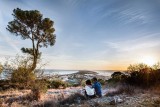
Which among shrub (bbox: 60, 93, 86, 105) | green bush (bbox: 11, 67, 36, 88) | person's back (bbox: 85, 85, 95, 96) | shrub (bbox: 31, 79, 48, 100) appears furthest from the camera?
green bush (bbox: 11, 67, 36, 88)

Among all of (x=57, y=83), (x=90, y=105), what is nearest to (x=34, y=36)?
(x=57, y=83)

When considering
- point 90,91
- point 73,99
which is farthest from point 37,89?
point 90,91

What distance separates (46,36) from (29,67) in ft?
41.6

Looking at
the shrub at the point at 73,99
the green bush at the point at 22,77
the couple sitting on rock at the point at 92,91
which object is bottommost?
the shrub at the point at 73,99

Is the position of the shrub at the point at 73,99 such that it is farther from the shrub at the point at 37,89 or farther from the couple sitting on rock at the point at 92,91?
the shrub at the point at 37,89

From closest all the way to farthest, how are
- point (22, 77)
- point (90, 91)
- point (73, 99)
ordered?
point (73, 99)
point (90, 91)
point (22, 77)

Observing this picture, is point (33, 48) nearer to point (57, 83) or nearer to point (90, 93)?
point (57, 83)

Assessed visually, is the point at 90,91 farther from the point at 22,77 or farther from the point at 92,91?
the point at 22,77

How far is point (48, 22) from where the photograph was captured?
31.9 metres

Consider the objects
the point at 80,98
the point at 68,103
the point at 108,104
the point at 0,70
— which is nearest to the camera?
the point at 108,104

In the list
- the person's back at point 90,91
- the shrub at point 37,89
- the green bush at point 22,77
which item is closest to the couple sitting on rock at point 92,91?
the person's back at point 90,91

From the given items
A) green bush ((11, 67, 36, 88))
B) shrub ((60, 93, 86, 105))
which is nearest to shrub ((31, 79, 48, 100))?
green bush ((11, 67, 36, 88))

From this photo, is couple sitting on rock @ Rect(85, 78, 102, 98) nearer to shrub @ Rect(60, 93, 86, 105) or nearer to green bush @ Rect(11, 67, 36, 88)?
shrub @ Rect(60, 93, 86, 105)

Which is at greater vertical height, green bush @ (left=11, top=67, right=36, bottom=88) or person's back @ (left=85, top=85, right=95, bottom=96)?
green bush @ (left=11, top=67, right=36, bottom=88)
